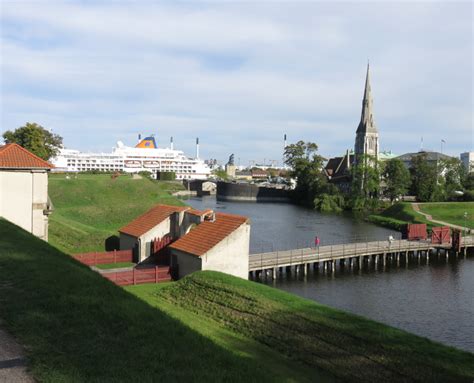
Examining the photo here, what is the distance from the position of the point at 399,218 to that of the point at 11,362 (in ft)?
246

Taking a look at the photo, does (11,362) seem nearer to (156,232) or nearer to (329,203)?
(156,232)

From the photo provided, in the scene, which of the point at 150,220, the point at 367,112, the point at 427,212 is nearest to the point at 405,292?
the point at 150,220

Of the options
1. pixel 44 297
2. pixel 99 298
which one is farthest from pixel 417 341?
pixel 44 297

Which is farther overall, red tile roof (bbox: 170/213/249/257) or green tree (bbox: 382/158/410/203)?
green tree (bbox: 382/158/410/203)

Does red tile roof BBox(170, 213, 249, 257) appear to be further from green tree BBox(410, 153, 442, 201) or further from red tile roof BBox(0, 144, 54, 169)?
green tree BBox(410, 153, 442, 201)

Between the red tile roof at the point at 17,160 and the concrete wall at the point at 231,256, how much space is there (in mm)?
13688

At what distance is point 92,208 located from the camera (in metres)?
54.7

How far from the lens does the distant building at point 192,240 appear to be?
28078mm

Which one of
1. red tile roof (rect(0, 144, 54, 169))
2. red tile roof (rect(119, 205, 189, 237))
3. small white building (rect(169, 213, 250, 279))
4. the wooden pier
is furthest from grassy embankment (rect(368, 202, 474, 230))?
red tile roof (rect(0, 144, 54, 169))

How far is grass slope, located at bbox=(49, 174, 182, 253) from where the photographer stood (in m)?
39.1

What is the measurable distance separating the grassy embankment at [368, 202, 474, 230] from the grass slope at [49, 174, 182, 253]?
34071mm

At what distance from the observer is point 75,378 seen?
28.3ft

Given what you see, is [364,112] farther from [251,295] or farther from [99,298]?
[99,298]

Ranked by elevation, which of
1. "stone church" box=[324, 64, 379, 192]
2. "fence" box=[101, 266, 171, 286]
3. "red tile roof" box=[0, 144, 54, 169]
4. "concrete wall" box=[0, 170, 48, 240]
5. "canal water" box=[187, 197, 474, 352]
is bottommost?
"canal water" box=[187, 197, 474, 352]
